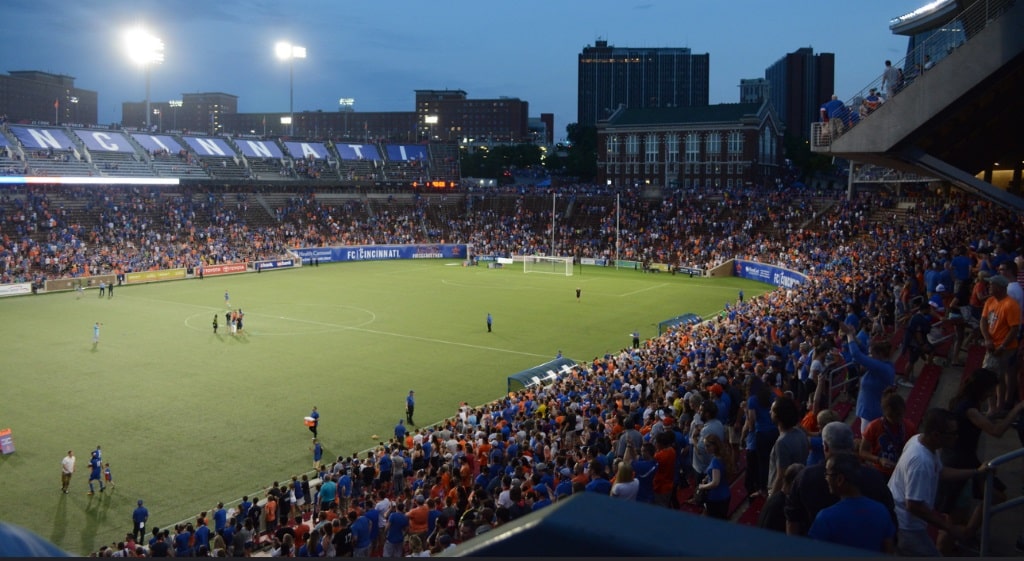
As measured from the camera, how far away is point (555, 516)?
78.4 inches

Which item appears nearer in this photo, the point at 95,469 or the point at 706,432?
the point at 706,432

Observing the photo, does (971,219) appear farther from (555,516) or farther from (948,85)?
(555,516)

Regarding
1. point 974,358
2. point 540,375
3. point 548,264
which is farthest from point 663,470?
point 548,264

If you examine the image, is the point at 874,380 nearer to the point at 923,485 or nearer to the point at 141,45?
the point at 923,485

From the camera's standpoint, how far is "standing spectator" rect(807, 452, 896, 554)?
4656 mm

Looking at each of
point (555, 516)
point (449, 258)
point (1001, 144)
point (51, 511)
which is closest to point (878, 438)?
point (555, 516)

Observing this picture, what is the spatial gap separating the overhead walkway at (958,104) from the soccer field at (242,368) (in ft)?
48.5

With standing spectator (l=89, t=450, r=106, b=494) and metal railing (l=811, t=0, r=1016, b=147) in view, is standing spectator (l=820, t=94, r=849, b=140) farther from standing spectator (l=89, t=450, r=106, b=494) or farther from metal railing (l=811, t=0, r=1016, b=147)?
standing spectator (l=89, t=450, r=106, b=494)

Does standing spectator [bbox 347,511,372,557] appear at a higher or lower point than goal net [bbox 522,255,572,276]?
lower

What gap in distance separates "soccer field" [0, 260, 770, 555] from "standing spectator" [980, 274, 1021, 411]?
15739 mm

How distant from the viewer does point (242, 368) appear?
3089 centimetres

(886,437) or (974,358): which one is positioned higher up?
(886,437)

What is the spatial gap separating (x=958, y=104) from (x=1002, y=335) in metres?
10.4

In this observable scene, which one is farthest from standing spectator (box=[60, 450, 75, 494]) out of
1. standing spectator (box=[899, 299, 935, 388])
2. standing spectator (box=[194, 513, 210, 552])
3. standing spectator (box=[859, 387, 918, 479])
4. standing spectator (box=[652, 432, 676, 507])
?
standing spectator (box=[899, 299, 935, 388])
